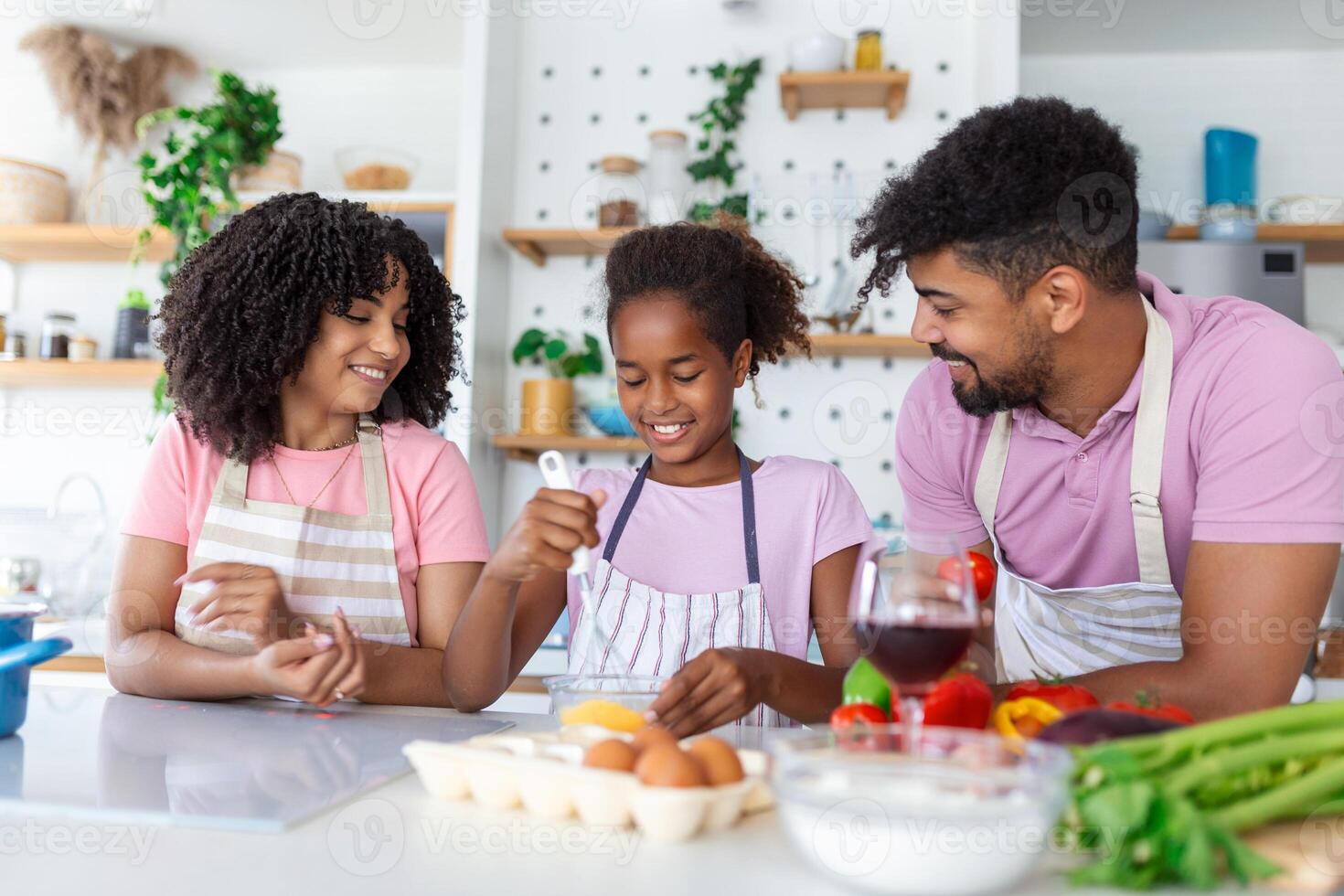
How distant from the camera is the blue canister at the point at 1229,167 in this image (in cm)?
253

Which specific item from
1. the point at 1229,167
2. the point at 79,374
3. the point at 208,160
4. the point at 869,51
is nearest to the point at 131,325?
the point at 79,374

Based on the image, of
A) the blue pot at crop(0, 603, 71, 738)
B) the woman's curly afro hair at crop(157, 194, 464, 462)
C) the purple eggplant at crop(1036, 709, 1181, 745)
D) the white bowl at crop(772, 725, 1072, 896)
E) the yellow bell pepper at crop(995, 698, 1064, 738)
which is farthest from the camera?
the woman's curly afro hair at crop(157, 194, 464, 462)

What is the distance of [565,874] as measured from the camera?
583 mm

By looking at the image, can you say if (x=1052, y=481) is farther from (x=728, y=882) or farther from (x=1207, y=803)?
(x=728, y=882)

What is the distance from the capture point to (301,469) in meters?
1.38

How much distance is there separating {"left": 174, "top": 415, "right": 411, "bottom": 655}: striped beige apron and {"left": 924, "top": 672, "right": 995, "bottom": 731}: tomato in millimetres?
755

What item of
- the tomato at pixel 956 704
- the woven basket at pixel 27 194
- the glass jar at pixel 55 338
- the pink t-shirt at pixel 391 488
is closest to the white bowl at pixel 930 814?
the tomato at pixel 956 704

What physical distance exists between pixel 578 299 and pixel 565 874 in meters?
2.28

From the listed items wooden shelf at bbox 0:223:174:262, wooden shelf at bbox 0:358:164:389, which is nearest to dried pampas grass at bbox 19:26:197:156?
wooden shelf at bbox 0:223:174:262

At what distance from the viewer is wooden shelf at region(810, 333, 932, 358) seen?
2.46 metres

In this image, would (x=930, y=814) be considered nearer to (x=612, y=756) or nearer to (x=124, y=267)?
(x=612, y=756)

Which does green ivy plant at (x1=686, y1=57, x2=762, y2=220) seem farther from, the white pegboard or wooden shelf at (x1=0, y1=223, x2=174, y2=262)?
wooden shelf at (x1=0, y1=223, x2=174, y2=262)

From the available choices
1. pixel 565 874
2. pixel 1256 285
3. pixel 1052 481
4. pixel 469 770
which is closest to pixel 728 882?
pixel 565 874

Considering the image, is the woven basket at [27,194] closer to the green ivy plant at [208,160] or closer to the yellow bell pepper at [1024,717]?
the green ivy plant at [208,160]
